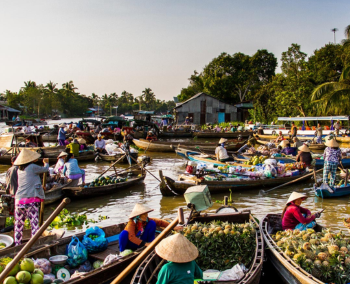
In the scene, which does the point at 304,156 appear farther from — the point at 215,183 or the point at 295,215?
the point at 295,215

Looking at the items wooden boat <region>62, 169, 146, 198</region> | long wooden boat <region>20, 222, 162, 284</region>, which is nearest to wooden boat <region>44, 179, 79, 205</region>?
wooden boat <region>62, 169, 146, 198</region>

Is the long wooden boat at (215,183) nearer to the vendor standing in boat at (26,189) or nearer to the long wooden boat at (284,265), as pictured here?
the long wooden boat at (284,265)

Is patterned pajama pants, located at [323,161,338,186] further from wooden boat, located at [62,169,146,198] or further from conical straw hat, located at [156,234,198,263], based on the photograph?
conical straw hat, located at [156,234,198,263]

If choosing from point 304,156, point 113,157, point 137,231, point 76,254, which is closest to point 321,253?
point 137,231

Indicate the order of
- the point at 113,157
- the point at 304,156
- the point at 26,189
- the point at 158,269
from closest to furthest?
the point at 158,269
the point at 26,189
the point at 304,156
the point at 113,157

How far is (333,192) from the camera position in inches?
360

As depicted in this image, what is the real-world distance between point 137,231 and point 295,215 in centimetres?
259

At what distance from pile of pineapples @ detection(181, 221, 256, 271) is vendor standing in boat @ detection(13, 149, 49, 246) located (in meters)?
2.58

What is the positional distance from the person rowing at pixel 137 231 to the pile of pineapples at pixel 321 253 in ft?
6.47

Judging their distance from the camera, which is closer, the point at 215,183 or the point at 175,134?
the point at 215,183

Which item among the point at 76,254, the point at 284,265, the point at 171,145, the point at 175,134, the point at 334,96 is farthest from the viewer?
the point at 175,134

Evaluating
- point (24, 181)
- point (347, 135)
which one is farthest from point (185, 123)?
point (24, 181)

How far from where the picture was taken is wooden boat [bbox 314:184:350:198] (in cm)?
909

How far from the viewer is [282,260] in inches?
172
